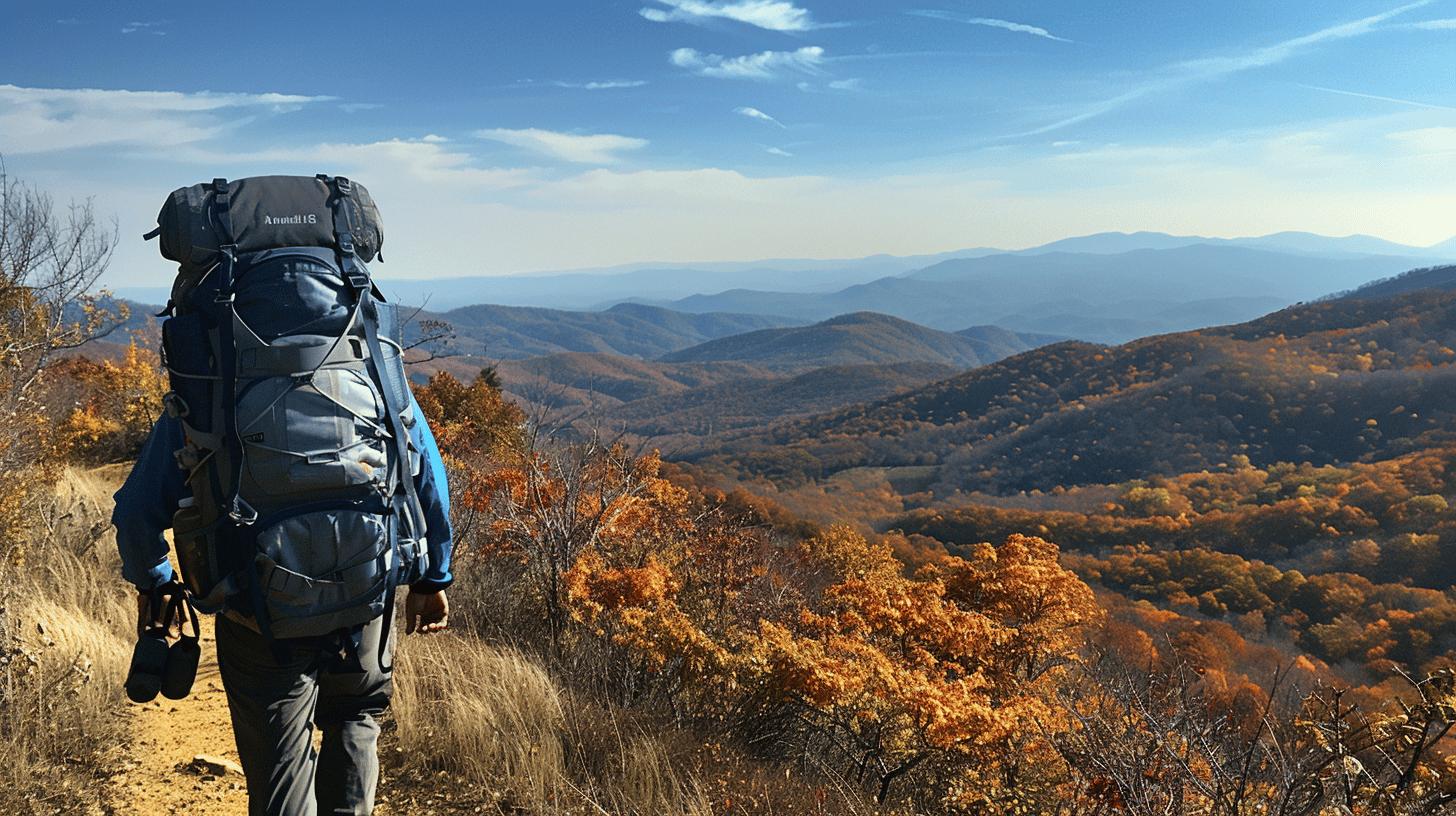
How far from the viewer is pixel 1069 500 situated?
7481 centimetres

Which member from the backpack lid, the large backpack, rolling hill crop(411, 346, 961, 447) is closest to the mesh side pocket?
the large backpack

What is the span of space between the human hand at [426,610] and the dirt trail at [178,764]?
132 centimetres

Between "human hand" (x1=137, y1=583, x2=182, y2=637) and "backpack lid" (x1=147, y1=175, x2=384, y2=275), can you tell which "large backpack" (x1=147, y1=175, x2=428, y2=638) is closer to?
"backpack lid" (x1=147, y1=175, x2=384, y2=275)

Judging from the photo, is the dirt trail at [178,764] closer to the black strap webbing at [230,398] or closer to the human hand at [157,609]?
the human hand at [157,609]

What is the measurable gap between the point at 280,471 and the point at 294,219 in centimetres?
62

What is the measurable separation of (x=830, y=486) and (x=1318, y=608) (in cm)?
4850

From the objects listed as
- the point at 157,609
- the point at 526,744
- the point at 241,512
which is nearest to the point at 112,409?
the point at 526,744

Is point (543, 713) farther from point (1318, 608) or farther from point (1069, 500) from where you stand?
point (1069, 500)

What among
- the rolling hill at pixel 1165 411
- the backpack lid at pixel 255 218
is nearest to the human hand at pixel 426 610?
the backpack lid at pixel 255 218

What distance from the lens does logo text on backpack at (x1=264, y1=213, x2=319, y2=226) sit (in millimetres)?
1838

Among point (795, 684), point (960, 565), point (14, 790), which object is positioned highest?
point (14, 790)

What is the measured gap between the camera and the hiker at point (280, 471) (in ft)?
5.69

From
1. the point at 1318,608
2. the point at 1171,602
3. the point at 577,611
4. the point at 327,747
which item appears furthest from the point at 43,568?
the point at 1318,608

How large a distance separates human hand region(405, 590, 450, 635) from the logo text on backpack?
3.34 feet
